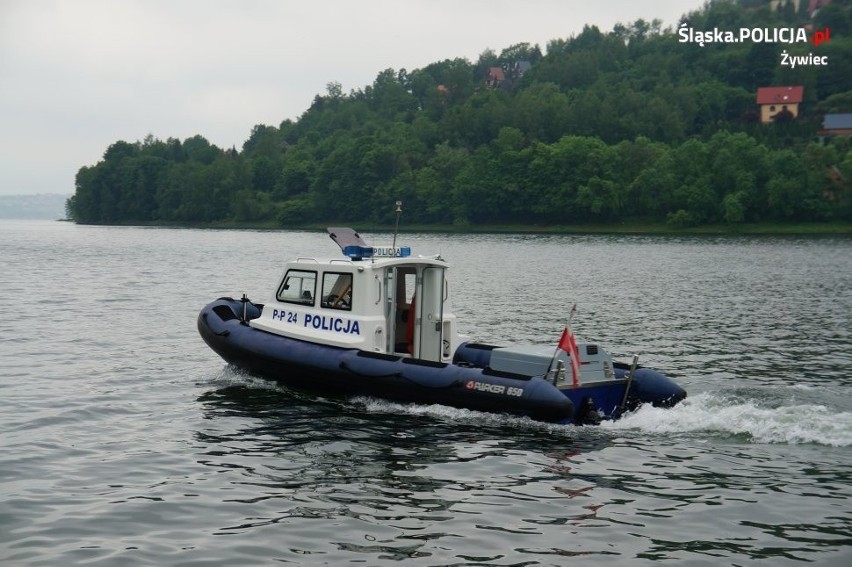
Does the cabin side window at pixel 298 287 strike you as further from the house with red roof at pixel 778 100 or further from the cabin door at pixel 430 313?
the house with red roof at pixel 778 100

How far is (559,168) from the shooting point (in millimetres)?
127438

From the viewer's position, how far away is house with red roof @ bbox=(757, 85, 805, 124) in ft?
541

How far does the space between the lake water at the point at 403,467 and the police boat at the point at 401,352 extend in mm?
405

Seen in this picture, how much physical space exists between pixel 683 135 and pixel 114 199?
351ft

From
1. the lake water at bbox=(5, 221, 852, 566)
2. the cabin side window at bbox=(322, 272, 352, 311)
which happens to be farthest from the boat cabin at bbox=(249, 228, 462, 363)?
the lake water at bbox=(5, 221, 852, 566)

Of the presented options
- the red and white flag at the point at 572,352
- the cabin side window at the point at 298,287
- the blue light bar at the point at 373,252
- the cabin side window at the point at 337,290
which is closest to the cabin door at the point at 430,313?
the blue light bar at the point at 373,252

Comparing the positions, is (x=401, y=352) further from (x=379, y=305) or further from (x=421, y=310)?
(x=379, y=305)

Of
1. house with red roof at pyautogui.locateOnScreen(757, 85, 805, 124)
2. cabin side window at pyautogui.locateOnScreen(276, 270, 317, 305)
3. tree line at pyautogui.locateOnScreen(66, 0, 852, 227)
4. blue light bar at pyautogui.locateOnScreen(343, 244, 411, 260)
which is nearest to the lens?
blue light bar at pyautogui.locateOnScreen(343, 244, 411, 260)

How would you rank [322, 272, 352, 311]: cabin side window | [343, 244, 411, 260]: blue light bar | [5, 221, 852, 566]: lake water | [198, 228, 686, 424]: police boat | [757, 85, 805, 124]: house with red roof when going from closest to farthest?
1. [5, 221, 852, 566]: lake water
2. [198, 228, 686, 424]: police boat
3. [322, 272, 352, 311]: cabin side window
4. [343, 244, 411, 260]: blue light bar
5. [757, 85, 805, 124]: house with red roof

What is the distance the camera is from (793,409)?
15820 millimetres

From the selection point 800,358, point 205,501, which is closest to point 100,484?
point 205,501

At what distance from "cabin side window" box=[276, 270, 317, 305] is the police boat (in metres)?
0.02

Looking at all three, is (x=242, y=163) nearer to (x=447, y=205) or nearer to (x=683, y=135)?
(x=447, y=205)

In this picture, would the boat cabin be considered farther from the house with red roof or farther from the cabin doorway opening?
the house with red roof
